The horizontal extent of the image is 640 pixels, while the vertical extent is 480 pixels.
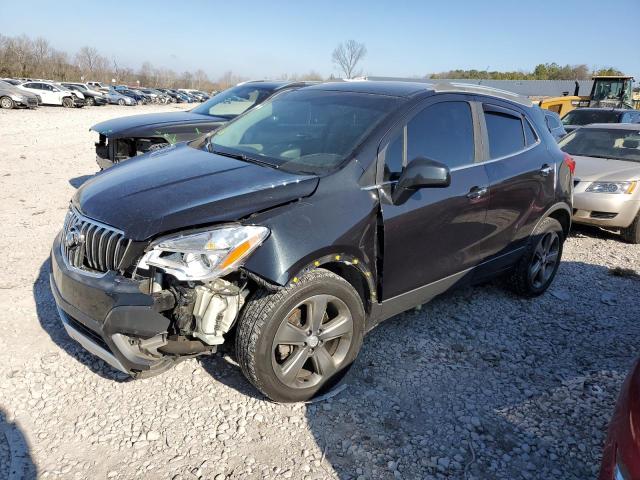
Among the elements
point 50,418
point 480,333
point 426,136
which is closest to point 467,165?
point 426,136

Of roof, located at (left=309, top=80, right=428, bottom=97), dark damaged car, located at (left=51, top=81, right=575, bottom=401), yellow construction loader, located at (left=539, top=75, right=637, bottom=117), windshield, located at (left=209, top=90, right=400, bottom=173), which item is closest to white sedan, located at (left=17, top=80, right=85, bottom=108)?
yellow construction loader, located at (left=539, top=75, right=637, bottom=117)

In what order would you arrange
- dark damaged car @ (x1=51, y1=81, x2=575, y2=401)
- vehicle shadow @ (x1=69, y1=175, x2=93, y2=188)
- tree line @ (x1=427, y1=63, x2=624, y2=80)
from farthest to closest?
tree line @ (x1=427, y1=63, x2=624, y2=80)
vehicle shadow @ (x1=69, y1=175, x2=93, y2=188)
dark damaged car @ (x1=51, y1=81, x2=575, y2=401)

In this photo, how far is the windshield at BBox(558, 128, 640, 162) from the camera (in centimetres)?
752

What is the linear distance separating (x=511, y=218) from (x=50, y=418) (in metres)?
3.60

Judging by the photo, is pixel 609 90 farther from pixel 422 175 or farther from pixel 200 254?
pixel 200 254

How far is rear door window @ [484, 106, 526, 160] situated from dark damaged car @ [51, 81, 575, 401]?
0.02m

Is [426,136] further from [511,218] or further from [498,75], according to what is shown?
[498,75]

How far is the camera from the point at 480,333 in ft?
12.9

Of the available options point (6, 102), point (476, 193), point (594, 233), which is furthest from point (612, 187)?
point (6, 102)

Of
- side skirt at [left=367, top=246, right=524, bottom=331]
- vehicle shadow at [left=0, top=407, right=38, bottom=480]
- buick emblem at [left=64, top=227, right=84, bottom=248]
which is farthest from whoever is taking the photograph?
side skirt at [left=367, top=246, right=524, bottom=331]

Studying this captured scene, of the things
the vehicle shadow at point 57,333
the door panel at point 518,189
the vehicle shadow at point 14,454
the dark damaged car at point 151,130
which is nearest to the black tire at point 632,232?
the door panel at point 518,189

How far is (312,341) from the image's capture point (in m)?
2.82

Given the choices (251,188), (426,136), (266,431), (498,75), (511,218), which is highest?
(498,75)

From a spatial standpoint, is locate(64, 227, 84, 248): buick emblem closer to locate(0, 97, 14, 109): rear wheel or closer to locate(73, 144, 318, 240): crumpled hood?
locate(73, 144, 318, 240): crumpled hood
